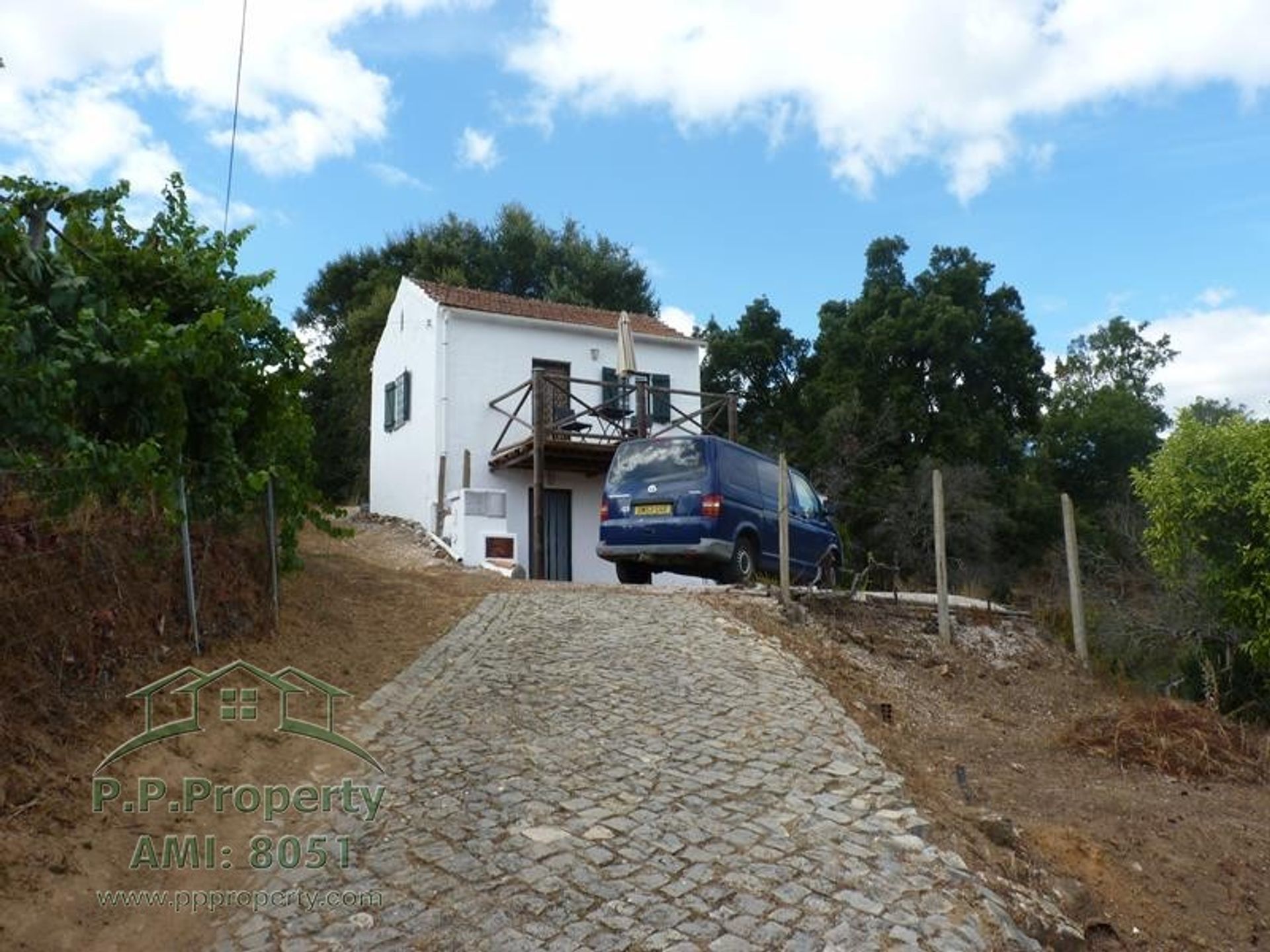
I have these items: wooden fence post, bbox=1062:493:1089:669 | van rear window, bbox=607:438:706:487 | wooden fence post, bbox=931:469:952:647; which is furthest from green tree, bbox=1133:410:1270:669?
van rear window, bbox=607:438:706:487

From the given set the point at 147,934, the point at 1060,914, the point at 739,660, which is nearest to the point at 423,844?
the point at 147,934

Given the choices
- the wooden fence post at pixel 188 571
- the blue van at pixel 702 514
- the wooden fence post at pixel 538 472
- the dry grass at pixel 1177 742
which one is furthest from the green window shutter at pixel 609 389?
the wooden fence post at pixel 188 571

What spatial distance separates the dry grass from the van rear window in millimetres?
5215

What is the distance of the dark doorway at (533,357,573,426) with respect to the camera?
19156 mm

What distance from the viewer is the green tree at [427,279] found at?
31.7 metres

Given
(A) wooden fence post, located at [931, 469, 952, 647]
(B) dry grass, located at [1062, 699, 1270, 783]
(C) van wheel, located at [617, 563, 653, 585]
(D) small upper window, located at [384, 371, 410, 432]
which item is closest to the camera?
(B) dry grass, located at [1062, 699, 1270, 783]

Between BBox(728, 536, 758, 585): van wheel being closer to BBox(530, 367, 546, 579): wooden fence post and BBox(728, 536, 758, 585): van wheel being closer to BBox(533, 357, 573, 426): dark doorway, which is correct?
BBox(530, 367, 546, 579): wooden fence post

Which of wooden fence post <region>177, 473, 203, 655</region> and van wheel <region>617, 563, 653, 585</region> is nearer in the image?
wooden fence post <region>177, 473, 203, 655</region>

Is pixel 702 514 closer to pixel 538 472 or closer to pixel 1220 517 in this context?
pixel 1220 517

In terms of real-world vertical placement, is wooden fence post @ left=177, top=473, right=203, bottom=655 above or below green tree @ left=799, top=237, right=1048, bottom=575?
below

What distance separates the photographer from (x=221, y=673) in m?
7.02

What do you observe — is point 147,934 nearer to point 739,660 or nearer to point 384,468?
point 739,660

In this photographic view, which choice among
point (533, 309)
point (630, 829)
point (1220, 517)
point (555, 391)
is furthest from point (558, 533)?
point (630, 829)

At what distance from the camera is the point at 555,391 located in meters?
20.4
